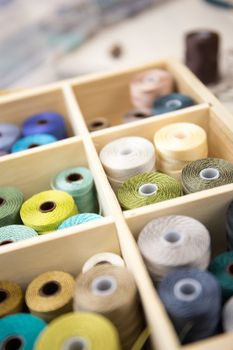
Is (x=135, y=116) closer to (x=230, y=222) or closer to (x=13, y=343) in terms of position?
(x=230, y=222)

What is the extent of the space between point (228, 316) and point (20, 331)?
0.32m

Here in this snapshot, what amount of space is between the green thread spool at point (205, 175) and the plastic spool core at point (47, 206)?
0.27 m

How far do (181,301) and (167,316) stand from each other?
0.03 metres

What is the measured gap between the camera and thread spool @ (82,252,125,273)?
0.80 meters

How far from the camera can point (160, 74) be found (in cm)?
128

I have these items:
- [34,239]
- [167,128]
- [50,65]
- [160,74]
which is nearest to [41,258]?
[34,239]

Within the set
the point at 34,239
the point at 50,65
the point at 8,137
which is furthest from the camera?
the point at 50,65

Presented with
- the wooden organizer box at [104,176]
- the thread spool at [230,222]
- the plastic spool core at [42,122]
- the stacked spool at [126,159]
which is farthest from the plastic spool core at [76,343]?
the plastic spool core at [42,122]

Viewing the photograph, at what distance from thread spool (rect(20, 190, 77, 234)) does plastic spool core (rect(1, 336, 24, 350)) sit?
0.86 feet

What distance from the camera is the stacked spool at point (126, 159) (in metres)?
0.98

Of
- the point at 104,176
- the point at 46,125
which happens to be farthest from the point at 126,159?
the point at 46,125

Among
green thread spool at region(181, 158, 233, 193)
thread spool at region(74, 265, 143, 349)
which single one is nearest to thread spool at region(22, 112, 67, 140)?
green thread spool at region(181, 158, 233, 193)

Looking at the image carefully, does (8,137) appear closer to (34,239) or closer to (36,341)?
(34,239)

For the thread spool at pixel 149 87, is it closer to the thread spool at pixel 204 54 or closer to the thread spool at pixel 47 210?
the thread spool at pixel 204 54
